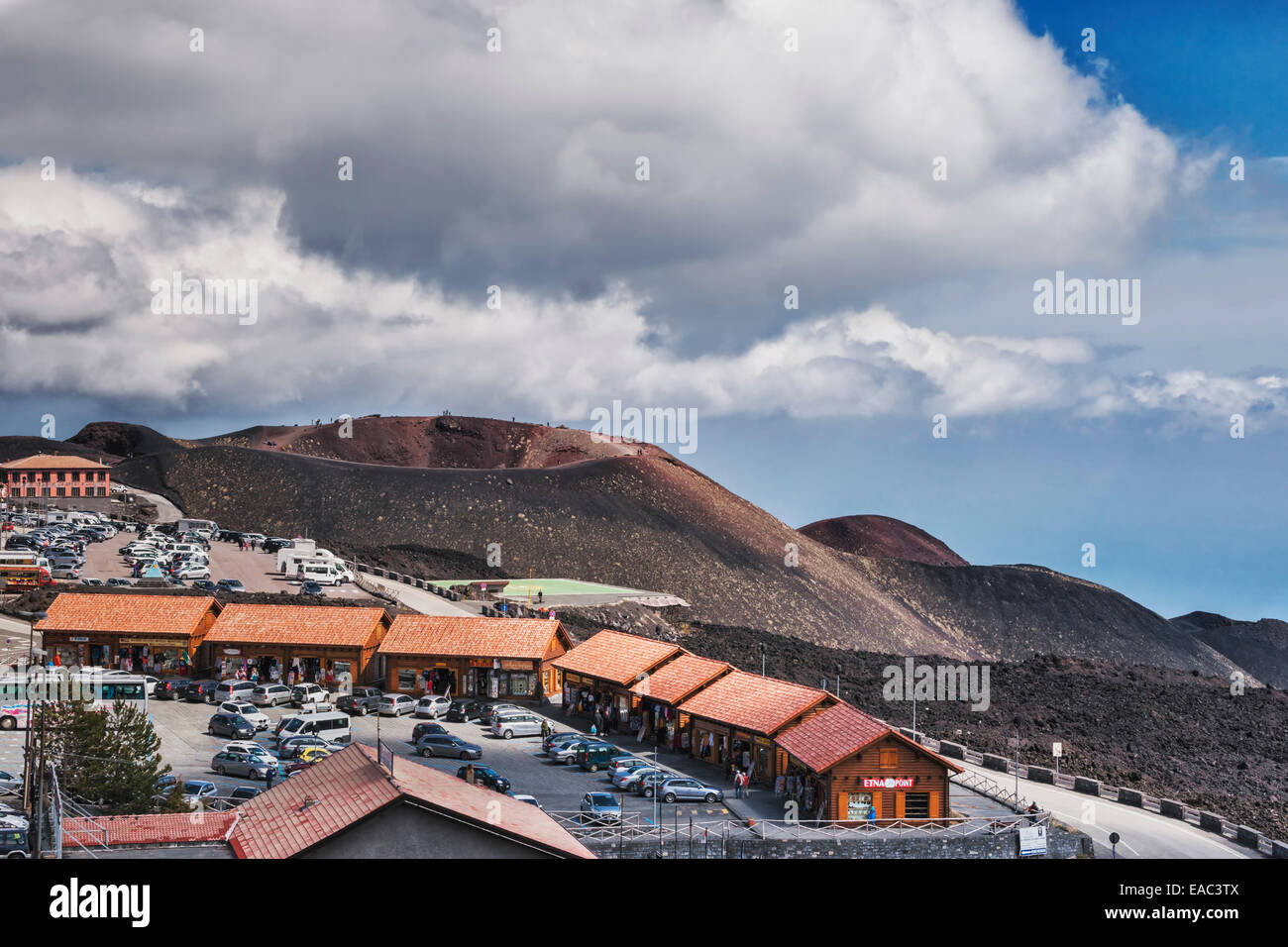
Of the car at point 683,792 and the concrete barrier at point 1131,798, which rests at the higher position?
the car at point 683,792

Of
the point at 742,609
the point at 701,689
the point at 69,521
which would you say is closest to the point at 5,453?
the point at 69,521

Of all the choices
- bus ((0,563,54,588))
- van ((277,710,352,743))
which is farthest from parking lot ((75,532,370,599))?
van ((277,710,352,743))

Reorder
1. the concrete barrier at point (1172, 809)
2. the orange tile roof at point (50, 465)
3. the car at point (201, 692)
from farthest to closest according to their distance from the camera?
the orange tile roof at point (50, 465) → the car at point (201, 692) → the concrete barrier at point (1172, 809)

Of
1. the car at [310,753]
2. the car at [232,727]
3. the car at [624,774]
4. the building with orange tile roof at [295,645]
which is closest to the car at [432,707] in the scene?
the building with orange tile roof at [295,645]

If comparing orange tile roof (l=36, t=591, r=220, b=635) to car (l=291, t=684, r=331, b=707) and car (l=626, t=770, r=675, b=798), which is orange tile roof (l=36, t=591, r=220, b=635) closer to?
car (l=291, t=684, r=331, b=707)

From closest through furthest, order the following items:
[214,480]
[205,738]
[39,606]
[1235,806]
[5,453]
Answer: [205,738]
[1235,806]
[39,606]
[214,480]
[5,453]

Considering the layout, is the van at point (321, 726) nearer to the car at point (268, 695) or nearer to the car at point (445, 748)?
the car at point (445, 748)
